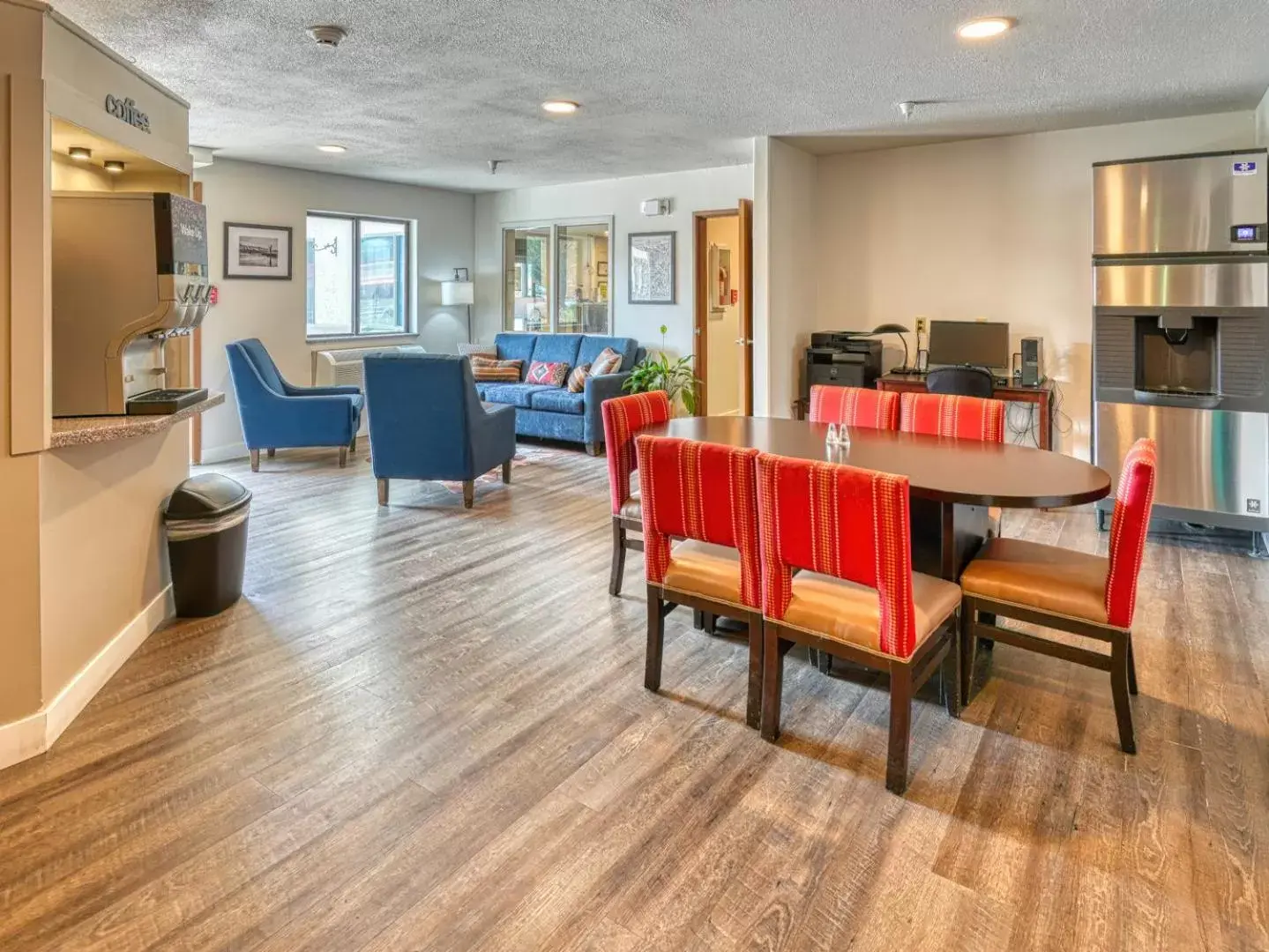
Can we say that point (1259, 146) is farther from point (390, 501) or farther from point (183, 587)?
point (183, 587)

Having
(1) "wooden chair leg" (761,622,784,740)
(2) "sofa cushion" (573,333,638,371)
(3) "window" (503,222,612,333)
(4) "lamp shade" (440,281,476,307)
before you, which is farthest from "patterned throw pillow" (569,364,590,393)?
(1) "wooden chair leg" (761,622,784,740)

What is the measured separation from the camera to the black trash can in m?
3.26

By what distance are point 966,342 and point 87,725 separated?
520 cm

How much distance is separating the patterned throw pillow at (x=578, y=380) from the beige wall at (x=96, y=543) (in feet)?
13.6

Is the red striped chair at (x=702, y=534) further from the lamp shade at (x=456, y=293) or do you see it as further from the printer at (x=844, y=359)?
the lamp shade at (x=456, y=293)

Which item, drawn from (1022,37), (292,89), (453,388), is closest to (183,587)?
(453,388)

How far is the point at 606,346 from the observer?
7.72 m

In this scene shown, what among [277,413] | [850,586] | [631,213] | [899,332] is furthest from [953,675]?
[631,213]

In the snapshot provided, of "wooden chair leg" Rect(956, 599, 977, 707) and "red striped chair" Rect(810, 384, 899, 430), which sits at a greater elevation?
"red striped chair" Rect(810, 384, 899, 430)

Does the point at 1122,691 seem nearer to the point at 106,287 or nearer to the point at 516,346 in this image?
the point at 106,287

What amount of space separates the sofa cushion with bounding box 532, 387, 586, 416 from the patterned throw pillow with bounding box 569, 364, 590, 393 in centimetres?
6

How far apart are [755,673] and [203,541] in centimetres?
227

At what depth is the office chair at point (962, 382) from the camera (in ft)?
16.0

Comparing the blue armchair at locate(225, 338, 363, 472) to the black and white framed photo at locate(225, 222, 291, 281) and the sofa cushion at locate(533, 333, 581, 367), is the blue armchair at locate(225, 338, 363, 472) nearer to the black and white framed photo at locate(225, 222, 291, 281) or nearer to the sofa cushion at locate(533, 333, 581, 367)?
the black and white framed photo at locate(225, 222, 291, 281)
